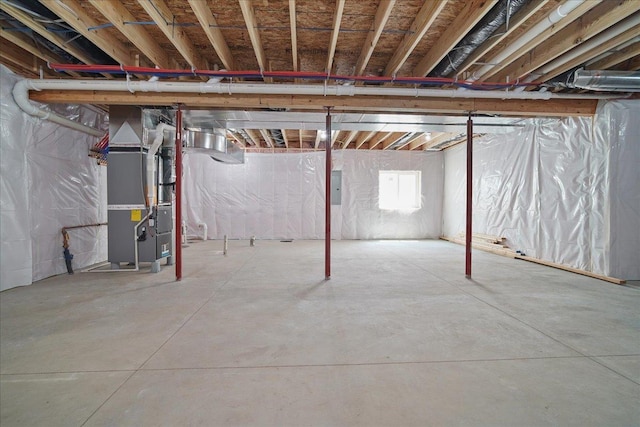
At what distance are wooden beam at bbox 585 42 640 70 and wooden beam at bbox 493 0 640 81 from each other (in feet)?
2.15

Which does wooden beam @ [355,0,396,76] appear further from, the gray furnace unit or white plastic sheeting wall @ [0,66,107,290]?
white plastic sheeting wall @ [0,66,107,290]

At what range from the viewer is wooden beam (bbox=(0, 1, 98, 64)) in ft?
7.55

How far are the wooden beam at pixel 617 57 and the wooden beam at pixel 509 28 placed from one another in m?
1.23

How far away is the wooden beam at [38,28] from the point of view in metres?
2.30

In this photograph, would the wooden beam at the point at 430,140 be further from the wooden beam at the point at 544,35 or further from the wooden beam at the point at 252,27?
the wooden beam at the point at 252,27

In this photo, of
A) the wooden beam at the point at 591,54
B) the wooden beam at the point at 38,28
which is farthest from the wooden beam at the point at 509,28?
the wooden beam at the point at 38,28

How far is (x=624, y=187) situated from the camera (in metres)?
3.63

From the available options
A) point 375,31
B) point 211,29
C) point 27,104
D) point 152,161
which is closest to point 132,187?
point 152,161

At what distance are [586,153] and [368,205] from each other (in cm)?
444

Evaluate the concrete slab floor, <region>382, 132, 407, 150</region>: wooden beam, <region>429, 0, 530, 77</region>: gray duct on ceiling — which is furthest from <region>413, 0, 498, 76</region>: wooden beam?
<region>382, 132, 407, 150</region>: wooden beam

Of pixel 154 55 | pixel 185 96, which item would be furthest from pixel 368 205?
pixel 154 55

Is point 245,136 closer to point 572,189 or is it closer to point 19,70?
point 19,70

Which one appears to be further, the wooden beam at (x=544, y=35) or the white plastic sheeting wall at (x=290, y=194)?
the white plastic sheeting wall at (x=290, y=194)

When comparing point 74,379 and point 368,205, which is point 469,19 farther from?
point 368,205
